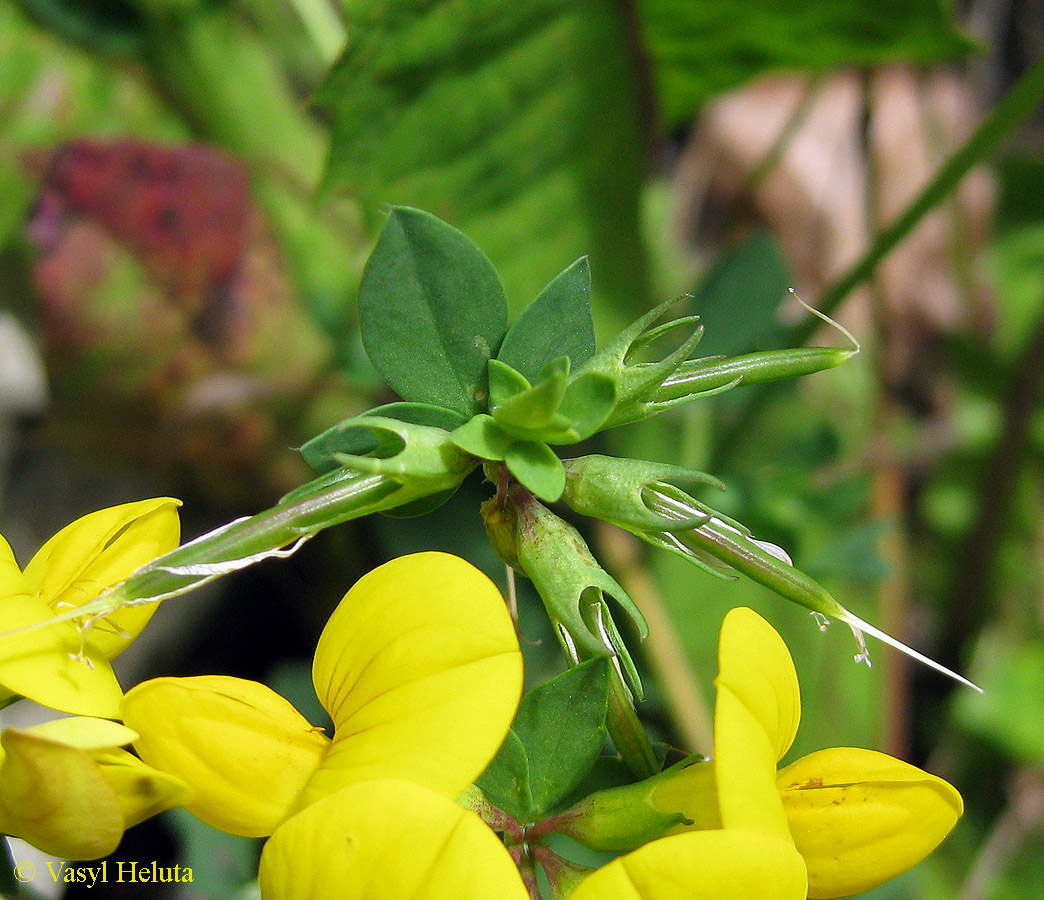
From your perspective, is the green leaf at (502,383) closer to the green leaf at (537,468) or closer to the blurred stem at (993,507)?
the green leaf at (537,468)

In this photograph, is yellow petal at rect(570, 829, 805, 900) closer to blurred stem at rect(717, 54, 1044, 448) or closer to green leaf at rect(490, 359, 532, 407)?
green leaf at rect(490, 359, 532, 407)

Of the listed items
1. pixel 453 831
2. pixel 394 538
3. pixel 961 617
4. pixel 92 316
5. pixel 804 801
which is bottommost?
pixel 961 617

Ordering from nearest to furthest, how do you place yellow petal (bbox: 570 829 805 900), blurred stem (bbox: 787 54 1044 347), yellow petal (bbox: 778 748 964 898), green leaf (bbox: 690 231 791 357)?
yellow petal (bbox: 570 829 805 900) < yellow petal (bbox: 778 748 964 898) < blurred stem (bbox: 787 54 1044 347) < green leaf (bbox: 690 231 791 357)

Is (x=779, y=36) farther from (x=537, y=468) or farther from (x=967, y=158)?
(x=537, y=468)

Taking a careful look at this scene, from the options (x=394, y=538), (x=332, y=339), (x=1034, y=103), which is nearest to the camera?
(x=1034, y=103)

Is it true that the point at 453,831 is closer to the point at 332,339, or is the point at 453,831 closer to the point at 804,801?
the point at 804,801

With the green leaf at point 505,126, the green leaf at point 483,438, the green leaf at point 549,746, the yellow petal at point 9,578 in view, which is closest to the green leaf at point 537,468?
the green leaf at point 483,438

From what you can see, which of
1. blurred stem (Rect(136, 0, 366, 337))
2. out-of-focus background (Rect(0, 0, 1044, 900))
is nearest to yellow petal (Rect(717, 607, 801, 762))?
out-of-focus background (Rect(0, 0, 1044, 900))

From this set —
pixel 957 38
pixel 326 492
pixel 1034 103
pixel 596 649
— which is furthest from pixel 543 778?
pixel 957 38
